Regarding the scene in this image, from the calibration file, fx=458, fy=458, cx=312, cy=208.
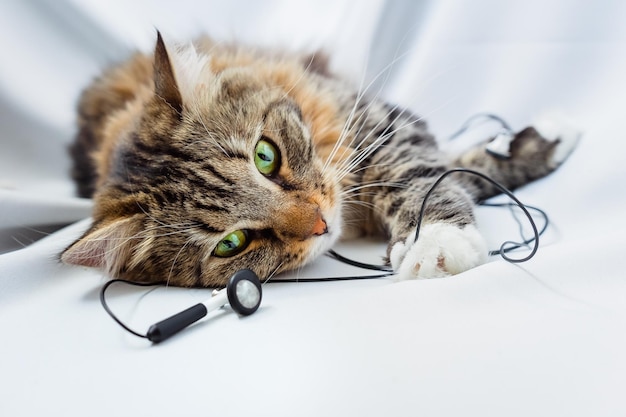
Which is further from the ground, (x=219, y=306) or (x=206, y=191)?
(x=206, y=191)

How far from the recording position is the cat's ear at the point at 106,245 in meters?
0.95

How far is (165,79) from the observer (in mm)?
1039

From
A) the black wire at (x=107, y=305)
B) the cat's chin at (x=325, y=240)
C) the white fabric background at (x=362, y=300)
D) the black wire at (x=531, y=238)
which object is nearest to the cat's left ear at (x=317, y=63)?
the white fabric background at (x=362, y=300)

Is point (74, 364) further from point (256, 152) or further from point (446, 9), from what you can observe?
point (446, 9)

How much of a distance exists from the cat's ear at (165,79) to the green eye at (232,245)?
0.32 meters

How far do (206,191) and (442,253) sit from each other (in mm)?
505

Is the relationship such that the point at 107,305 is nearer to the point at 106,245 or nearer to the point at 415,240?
the point at 106,245

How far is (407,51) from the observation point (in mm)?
1956

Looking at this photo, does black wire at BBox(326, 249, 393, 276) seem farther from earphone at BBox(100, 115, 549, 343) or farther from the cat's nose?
the cat's nose

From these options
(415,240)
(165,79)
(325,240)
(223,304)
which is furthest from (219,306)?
(165,79)

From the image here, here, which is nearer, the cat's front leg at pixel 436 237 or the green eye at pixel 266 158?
the cat's front leg at pixel 436 237

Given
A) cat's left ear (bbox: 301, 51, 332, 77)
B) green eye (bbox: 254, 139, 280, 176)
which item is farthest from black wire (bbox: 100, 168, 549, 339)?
cat's left ear (bbox: 301, 51, 332, 77)

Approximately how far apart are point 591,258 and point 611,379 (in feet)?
0.90

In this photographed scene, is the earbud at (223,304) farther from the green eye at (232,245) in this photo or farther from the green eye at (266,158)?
the green eye at (266,158)
